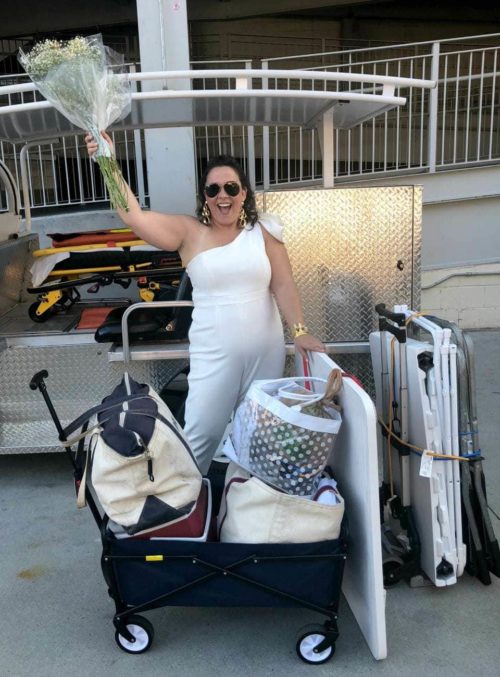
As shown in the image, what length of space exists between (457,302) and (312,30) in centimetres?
496

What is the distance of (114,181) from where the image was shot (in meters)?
2.44

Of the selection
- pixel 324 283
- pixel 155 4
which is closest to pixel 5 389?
pixel 324 283

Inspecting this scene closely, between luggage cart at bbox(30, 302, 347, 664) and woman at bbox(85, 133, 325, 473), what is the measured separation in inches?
30.0

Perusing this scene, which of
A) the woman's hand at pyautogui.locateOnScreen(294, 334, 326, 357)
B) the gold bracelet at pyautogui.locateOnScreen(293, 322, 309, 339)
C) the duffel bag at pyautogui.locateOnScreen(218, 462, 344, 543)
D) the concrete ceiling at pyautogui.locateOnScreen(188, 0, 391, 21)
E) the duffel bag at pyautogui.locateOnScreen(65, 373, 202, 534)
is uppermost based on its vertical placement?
the concrete ceiling at pyautogui.locateOnScreen(188, 0, 391, 21)

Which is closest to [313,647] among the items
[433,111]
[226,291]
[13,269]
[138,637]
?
[138,637]

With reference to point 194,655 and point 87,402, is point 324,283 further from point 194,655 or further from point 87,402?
point 194,655

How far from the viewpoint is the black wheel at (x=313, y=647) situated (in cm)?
224

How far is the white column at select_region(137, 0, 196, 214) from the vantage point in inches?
201

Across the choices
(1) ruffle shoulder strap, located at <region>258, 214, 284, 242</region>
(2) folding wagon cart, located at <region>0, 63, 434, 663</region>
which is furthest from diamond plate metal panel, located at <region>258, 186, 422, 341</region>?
(1) ruffle shoulder strap, located at <region>258, 214, 284, 242</region>

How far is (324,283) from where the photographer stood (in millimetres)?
3646

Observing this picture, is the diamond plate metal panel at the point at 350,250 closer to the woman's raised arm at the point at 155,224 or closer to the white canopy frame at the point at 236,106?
the white canopy frame at the point at 236,106

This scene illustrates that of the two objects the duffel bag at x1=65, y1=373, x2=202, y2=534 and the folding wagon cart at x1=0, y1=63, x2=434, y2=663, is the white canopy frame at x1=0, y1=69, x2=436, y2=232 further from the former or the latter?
the duffel bag at x1=65, y1=373, x2=202, y2=534

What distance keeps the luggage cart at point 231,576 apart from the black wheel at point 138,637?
0.29 feet

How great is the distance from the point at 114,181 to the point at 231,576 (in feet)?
4.99
